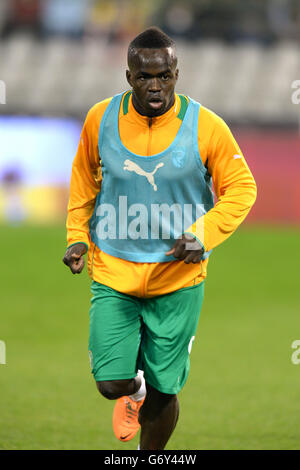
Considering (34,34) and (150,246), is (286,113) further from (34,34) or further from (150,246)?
(150,246)

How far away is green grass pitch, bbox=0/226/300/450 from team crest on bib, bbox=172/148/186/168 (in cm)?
207

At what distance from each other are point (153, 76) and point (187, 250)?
3.17ft

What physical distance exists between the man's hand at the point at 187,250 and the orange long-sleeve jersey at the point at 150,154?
0.07 metres

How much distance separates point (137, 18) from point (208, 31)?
8.69 feet

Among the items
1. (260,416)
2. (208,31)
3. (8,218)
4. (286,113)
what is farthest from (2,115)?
(260,416)

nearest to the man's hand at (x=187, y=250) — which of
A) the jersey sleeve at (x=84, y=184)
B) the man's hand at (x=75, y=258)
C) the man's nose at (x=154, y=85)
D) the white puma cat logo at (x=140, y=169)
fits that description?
the white puma cat logo at (x=140, y=169)

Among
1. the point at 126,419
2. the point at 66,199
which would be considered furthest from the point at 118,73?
the point at 126,419

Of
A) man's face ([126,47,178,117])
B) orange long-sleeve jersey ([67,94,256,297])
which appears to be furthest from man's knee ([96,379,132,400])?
man's face ([126,47,178,117])

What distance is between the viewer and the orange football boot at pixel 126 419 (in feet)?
18.5

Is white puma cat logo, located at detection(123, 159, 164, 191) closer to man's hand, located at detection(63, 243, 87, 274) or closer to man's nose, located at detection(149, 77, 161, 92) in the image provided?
man's nose, located at detection(149, 77, 161, 92)

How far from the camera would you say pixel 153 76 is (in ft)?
16.6

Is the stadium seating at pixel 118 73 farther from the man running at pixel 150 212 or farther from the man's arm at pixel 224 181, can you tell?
the man's arm at pixel 224 181

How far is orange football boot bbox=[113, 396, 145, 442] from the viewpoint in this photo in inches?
223
